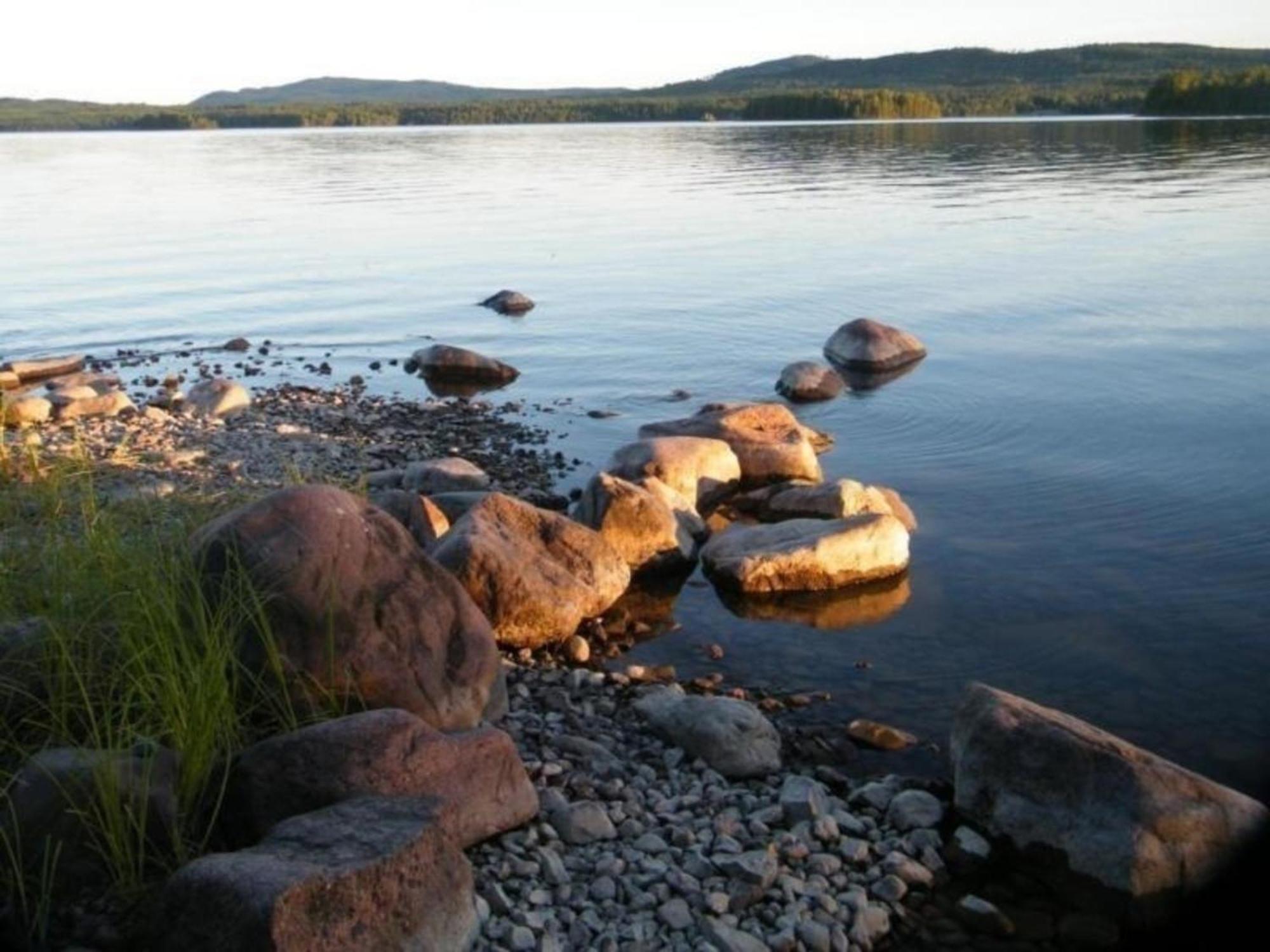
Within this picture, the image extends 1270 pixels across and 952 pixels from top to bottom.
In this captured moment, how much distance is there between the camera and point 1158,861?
7.27m

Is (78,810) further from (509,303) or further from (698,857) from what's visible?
(509,303)

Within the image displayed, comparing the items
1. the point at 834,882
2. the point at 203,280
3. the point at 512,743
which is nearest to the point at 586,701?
the point at 512,743

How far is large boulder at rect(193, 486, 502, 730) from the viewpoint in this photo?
789 centimetres

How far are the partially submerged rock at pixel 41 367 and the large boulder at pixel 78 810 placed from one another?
53.9ft

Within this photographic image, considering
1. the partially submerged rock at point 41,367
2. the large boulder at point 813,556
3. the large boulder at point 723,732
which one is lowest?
the partially submerged rock at point 41,367

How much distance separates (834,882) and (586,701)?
289 cm

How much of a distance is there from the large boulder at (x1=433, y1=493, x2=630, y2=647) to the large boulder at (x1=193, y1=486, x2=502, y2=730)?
161cm

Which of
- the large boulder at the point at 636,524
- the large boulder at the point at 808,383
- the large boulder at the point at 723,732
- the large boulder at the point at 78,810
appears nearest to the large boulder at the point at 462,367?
the large boulder at the point at 808,383

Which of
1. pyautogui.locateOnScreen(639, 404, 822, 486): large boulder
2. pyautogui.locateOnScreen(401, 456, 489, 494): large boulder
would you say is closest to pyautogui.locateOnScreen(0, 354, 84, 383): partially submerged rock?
pyautogui.locateOnScreen(401, 456, 489, 494): large boulder

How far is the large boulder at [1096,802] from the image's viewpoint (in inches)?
288

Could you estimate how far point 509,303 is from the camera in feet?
93.1

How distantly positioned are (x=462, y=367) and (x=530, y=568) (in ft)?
38.3

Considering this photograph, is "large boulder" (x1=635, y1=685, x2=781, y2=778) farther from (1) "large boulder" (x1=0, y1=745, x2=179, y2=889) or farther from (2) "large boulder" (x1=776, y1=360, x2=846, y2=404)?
(2) "large boulder" (x1=776, y1=360, x2=846, y2=404)

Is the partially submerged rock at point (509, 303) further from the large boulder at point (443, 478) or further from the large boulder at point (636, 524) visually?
the large boulder at point (636, 524)
